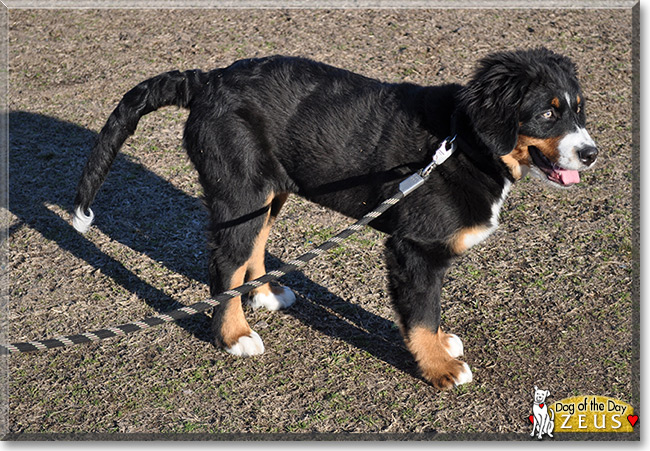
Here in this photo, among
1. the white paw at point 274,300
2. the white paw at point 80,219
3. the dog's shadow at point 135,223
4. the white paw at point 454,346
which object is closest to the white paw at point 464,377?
the white paw at point 454,346

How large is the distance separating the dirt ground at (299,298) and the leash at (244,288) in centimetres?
66

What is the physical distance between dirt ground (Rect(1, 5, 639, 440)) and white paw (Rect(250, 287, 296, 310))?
0.17 ft

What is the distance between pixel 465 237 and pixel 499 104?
2.24 ft

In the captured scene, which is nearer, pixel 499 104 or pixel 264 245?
pixel 499 104

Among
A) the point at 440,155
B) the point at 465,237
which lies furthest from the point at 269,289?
the point at 440,155

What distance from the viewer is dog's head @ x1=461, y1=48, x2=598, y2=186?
11.7ft

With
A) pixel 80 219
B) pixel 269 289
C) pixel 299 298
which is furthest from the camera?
pixel 299 298

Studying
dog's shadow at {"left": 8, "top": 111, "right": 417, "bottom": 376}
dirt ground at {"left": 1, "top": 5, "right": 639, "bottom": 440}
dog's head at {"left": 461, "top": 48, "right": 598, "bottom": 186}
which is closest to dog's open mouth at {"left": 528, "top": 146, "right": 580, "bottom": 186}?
dog's head at {"left": 461, "top": 48, "right": 598, "bottom": 186}

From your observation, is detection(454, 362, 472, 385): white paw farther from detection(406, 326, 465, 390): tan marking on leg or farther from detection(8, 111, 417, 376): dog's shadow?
detection(8, 111, 417, 376): dog's shadow

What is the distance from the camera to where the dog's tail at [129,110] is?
413 centimetres

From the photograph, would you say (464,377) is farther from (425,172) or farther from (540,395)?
(425,172)

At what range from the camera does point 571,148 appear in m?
3.56

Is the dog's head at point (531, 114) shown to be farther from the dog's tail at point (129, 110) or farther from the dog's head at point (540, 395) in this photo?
the dog's tail at point (129, 110)

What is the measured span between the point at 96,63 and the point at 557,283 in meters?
5.15
